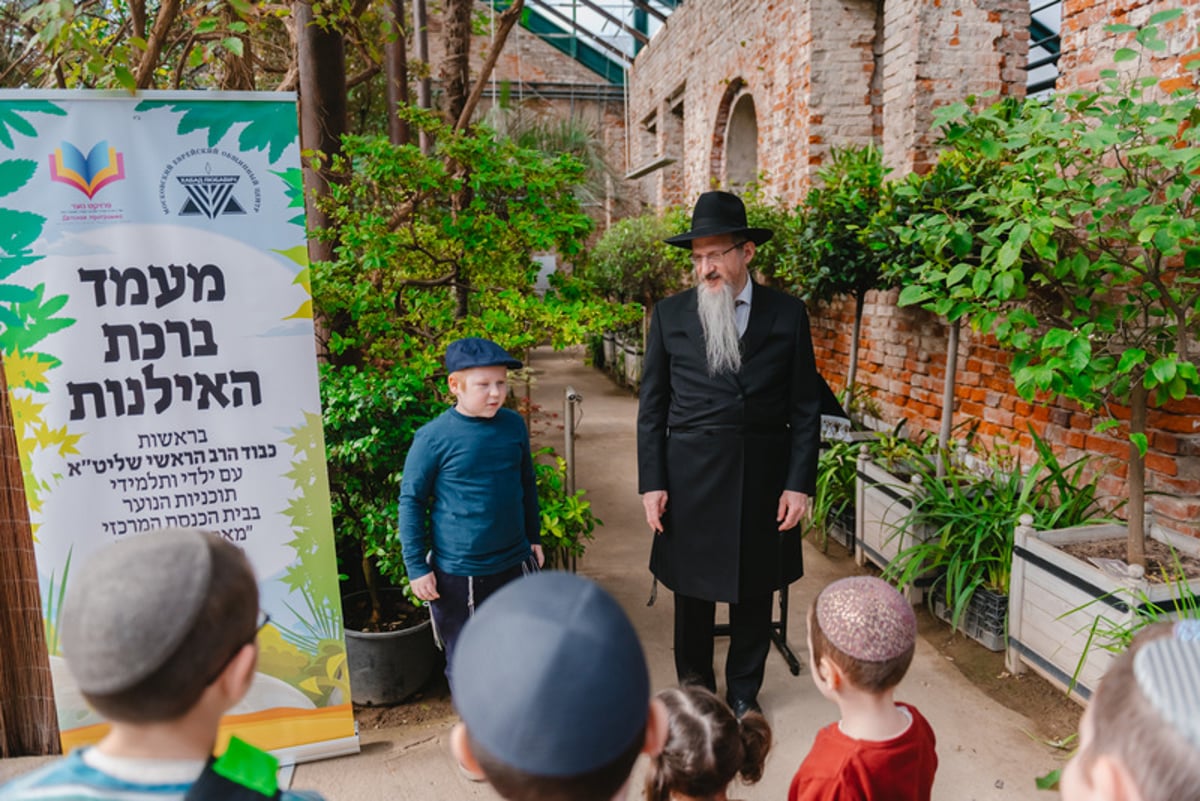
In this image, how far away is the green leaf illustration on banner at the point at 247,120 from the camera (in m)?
2.26

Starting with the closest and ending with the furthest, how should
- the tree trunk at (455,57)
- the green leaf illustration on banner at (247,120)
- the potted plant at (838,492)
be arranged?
1. the green leaf illustration on banner at (247,120)
2. the potted plant at (838,492)
3. the tree trunk at (455,57)

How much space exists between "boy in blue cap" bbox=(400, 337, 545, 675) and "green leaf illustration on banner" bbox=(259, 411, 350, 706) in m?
0.28

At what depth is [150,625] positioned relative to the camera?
2.87 ft

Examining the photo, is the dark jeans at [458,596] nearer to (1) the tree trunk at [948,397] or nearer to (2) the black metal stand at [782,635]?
(2) the black metal stand at [782,635]

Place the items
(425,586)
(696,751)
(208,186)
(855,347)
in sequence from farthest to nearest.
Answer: (855,347) → (425,586) → (208,186) → (696,751)

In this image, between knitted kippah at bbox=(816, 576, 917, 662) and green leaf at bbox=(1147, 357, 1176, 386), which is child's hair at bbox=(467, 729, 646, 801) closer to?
knitted kippah at bbox=(816, 576, 917, 662)

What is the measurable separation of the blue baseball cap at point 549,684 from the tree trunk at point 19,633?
2322 millimetres

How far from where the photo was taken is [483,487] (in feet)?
8.27

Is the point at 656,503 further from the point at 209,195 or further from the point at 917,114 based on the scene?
the point at 917,114

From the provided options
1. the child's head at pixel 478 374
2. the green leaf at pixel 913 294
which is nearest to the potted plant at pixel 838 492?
the green leaf at pixel 913 294

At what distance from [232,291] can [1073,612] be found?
10.2 ft

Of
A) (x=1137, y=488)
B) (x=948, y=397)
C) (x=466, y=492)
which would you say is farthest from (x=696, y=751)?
(x=948, y=397)

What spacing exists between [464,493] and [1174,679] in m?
2.01

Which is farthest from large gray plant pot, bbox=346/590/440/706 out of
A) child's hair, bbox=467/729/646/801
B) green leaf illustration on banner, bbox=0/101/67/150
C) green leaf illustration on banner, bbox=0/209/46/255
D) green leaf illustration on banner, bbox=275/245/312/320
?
child's hair, bbox=467/729/646/801
